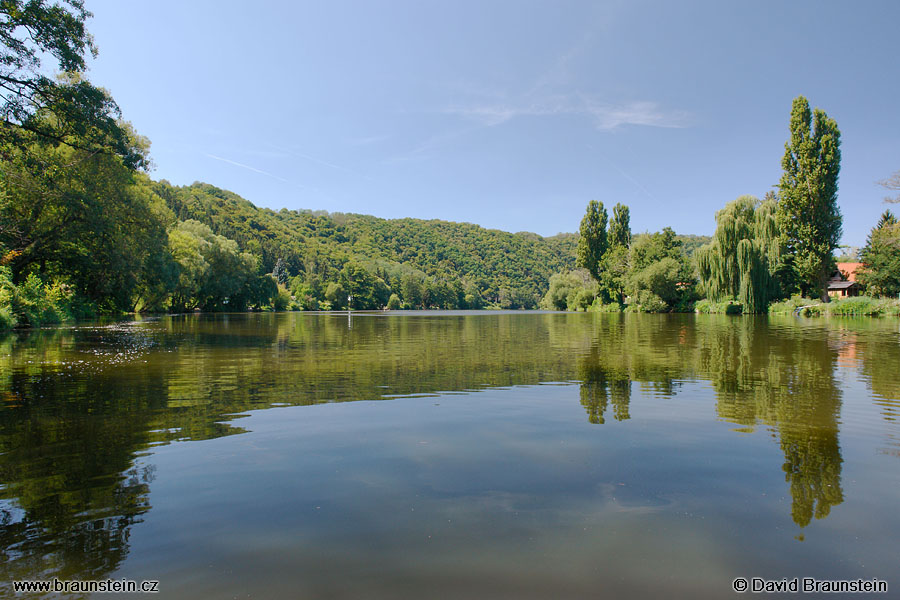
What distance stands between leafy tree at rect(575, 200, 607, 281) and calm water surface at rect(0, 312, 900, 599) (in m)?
78.6

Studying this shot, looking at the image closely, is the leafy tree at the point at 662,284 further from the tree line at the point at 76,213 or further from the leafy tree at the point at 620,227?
the tree line at the point at 76,213

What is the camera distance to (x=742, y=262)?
4734 centimetres

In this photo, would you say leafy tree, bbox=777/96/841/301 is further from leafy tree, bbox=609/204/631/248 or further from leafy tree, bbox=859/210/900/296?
leafy tree, bbox=609/204/631/248

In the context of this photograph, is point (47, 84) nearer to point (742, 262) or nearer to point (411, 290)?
point (742, 262)

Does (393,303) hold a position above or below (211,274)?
below

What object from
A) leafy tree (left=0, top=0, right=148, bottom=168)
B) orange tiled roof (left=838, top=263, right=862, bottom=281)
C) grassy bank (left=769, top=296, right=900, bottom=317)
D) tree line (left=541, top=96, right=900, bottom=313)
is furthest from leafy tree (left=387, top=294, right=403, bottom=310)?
A: leafy tree (left=0, top=0, right=148, bottom=168)

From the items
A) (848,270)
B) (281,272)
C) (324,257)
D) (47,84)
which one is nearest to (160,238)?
(47,84)

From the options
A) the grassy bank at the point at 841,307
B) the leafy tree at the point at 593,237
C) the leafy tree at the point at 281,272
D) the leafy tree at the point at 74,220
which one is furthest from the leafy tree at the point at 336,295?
the grassy bank at the point at 841,307

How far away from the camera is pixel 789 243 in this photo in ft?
169

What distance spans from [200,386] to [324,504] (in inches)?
255

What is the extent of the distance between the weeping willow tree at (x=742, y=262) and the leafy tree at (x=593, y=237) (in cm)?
3317

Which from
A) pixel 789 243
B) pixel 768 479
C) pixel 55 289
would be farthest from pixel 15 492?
pixel 789 243

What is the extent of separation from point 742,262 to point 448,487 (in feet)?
173

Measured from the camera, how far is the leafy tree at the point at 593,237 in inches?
3327
